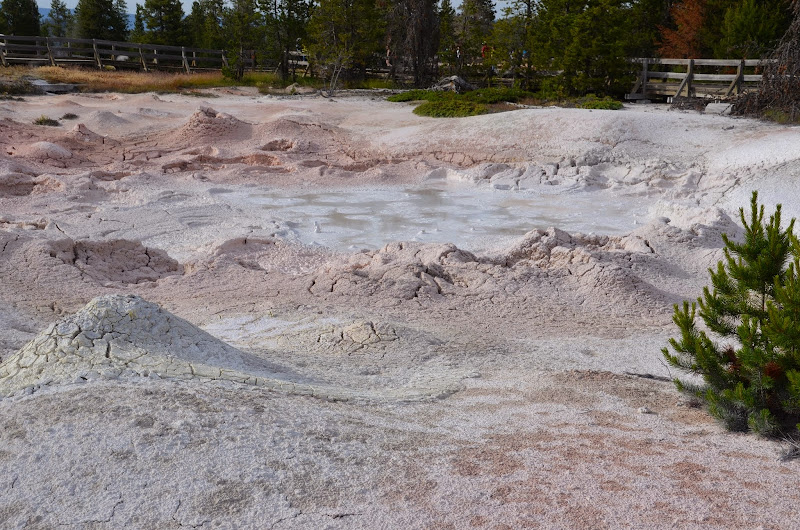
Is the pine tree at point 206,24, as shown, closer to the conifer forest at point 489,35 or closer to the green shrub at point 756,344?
the conifer forest at point 489,35

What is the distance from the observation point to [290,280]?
25.6 feet

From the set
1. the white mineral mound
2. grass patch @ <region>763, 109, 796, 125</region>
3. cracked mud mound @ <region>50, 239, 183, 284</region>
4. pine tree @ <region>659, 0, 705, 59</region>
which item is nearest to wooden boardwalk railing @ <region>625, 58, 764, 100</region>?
pine tree @ <region>659, 0, 705, 59</region>

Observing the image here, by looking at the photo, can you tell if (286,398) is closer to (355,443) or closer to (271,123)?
(355,443)

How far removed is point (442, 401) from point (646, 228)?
18.8 ft

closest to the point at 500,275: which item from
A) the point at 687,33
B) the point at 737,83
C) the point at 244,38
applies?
the point at 737,83

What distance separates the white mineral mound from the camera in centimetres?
381

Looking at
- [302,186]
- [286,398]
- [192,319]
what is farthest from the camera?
[302,186]

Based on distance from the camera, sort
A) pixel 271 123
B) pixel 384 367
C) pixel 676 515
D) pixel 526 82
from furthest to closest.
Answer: pixel 526 82 → pixel 271 123 → pixel 384 367 → pixel 676 515

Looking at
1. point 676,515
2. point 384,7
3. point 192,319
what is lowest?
point 192,319

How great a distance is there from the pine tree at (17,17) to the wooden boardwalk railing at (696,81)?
26671 millimetres

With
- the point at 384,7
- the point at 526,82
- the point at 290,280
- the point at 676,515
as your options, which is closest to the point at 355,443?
the point at 676,515

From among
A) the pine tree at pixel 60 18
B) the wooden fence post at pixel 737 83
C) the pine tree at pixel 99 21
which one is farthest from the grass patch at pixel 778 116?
the pine tree at pixel 60 18

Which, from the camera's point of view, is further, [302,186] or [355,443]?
[302,186]

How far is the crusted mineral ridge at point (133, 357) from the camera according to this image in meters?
3.82
